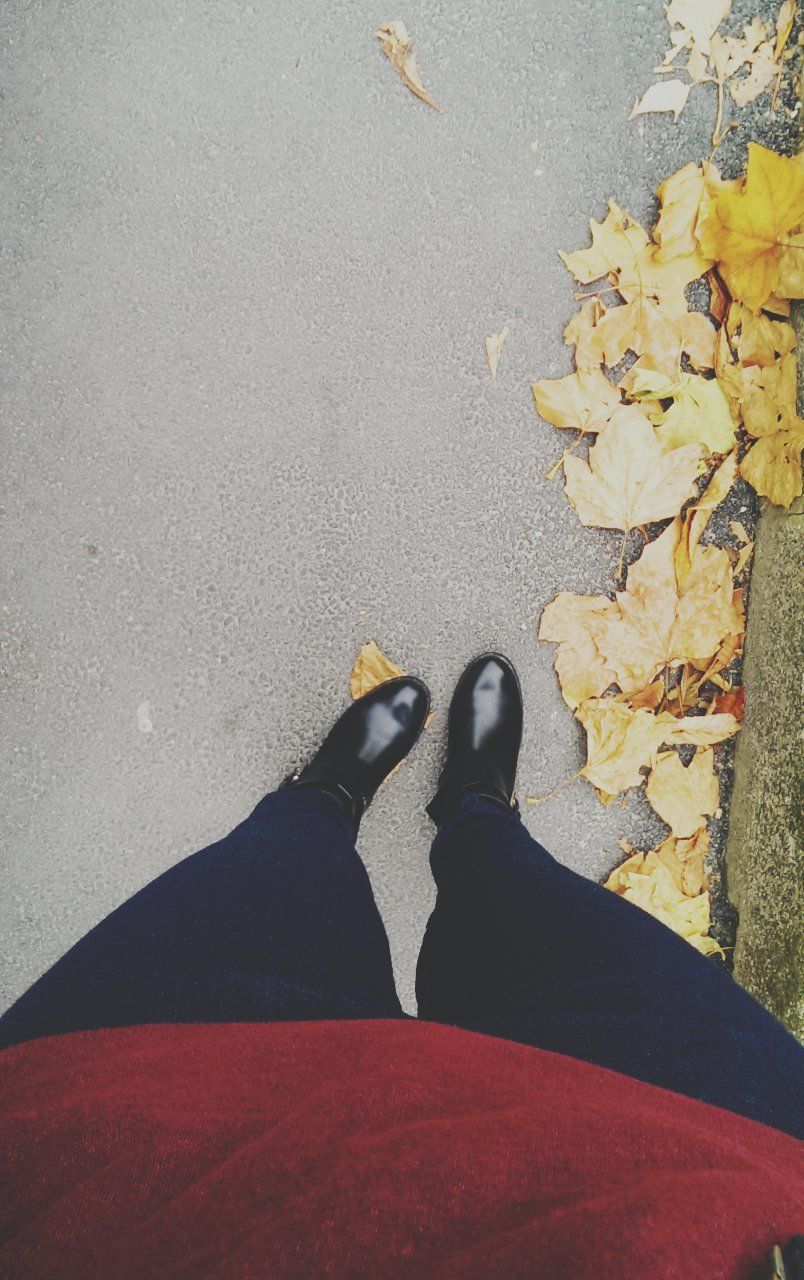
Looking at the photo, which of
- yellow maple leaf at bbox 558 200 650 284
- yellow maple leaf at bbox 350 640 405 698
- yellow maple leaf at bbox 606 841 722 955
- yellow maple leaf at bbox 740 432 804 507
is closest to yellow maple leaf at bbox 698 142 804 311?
yellow maple leaf at bbox 558 200 650 284

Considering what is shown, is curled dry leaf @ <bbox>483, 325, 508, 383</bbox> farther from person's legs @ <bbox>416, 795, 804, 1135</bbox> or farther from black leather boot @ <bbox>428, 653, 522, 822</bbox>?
person's legs @ <bbox>416, 795, 804, 1135</bbox>

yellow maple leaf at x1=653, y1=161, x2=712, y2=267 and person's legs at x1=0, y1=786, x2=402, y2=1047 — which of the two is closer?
person's legs at x1=0, y1=786, x2=402, y2=1047

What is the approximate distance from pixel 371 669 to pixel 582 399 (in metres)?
0.66

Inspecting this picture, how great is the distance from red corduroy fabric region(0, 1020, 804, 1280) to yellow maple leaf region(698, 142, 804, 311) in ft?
4.29

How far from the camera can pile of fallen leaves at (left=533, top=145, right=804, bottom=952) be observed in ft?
4.36

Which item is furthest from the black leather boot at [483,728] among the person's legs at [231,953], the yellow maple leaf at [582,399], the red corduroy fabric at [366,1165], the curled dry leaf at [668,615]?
the red corduroy fabric at [366,1165]

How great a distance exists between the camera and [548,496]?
142cm

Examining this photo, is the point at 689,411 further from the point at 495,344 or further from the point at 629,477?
the point at 495,344

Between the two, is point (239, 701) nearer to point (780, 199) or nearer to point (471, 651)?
point (471, 651)

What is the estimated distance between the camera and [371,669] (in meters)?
1.45

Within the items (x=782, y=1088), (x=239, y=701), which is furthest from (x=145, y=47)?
(x=782, y=1088)

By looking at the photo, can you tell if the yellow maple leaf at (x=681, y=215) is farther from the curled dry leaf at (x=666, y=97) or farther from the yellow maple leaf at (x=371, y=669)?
the yellow maple leaf at (x=371, y=669)

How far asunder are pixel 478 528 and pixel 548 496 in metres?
0.15

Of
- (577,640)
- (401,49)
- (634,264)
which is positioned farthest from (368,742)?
(401,49)
